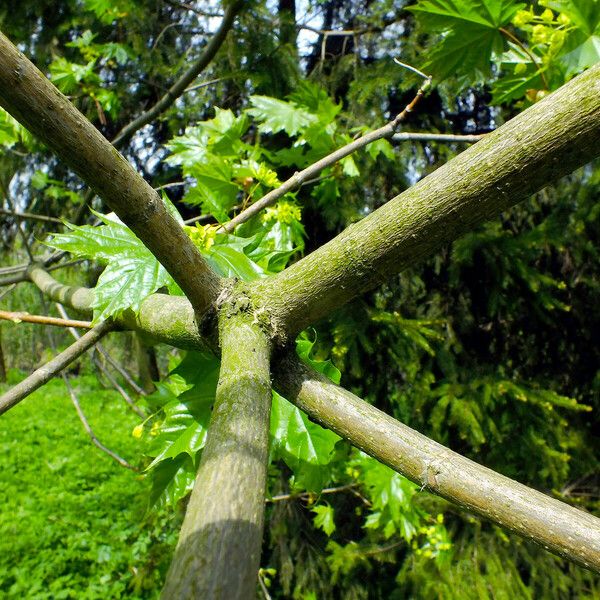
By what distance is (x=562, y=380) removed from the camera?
102 inches

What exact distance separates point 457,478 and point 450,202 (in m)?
0.30

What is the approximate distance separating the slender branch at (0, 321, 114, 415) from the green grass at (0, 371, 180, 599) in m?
1.88

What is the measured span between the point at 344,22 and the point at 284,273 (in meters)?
3.08

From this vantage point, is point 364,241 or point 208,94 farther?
point 208,94

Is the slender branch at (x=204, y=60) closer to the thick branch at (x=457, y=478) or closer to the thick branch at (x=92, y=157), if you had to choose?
the thick branch at (x=92, y=157)

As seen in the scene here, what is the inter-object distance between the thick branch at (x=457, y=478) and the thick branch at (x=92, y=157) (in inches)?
9.8

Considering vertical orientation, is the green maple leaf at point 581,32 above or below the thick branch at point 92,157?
below

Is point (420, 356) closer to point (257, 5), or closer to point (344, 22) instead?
point (257, 5)

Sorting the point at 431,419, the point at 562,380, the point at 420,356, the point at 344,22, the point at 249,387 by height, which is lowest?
the point at 562,380

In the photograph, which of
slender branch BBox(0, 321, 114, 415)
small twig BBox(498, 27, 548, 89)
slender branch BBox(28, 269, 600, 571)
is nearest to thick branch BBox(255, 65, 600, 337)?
slender branch BBox(28, 269, 600, 571)

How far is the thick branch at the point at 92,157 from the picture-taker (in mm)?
437

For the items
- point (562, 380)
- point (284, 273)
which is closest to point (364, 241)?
point (284, 273)

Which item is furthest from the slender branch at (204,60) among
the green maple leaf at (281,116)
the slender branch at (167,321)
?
the slender branch at (167,321)

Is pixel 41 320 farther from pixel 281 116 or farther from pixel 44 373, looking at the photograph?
pixel 281 116
